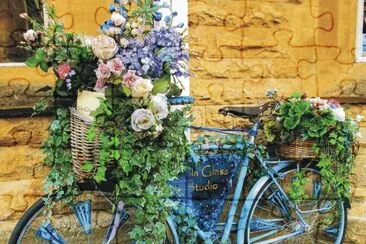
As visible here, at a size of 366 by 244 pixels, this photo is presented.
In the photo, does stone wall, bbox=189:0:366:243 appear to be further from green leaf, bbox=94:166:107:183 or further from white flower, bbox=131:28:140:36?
green leaf, bbox=94:166:107:183

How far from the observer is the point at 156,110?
254 cm

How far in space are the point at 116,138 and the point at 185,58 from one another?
0.54 metres

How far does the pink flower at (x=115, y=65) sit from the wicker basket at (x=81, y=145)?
26 centimetres

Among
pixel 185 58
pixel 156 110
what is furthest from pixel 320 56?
pixel 156 110

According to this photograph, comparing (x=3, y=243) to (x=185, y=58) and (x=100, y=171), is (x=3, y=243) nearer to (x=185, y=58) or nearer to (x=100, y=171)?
(x=100, y=171)

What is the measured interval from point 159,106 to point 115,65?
0.28 metres

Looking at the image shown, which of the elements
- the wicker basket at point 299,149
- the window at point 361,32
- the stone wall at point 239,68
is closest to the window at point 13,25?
the stone wall at point 239,68

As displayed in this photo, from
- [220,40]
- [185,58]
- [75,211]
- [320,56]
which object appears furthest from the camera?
[320,56]

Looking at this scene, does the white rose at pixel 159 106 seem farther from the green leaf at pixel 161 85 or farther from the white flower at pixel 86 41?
the white flower at pixel 86 41

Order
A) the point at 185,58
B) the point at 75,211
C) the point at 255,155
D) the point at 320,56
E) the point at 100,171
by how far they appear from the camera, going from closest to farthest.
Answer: the point at 100,171 < the point at 185,58 < the point at 75,211 < the point at 255,155 < the point at 320,56

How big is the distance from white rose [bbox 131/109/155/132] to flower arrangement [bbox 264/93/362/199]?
1064 millimetres

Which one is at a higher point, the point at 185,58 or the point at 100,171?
the point at 185,58

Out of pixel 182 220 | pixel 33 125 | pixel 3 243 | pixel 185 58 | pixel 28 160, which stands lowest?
pixel 3 243

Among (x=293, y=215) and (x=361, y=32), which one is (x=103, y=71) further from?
(x=361, y=32)
